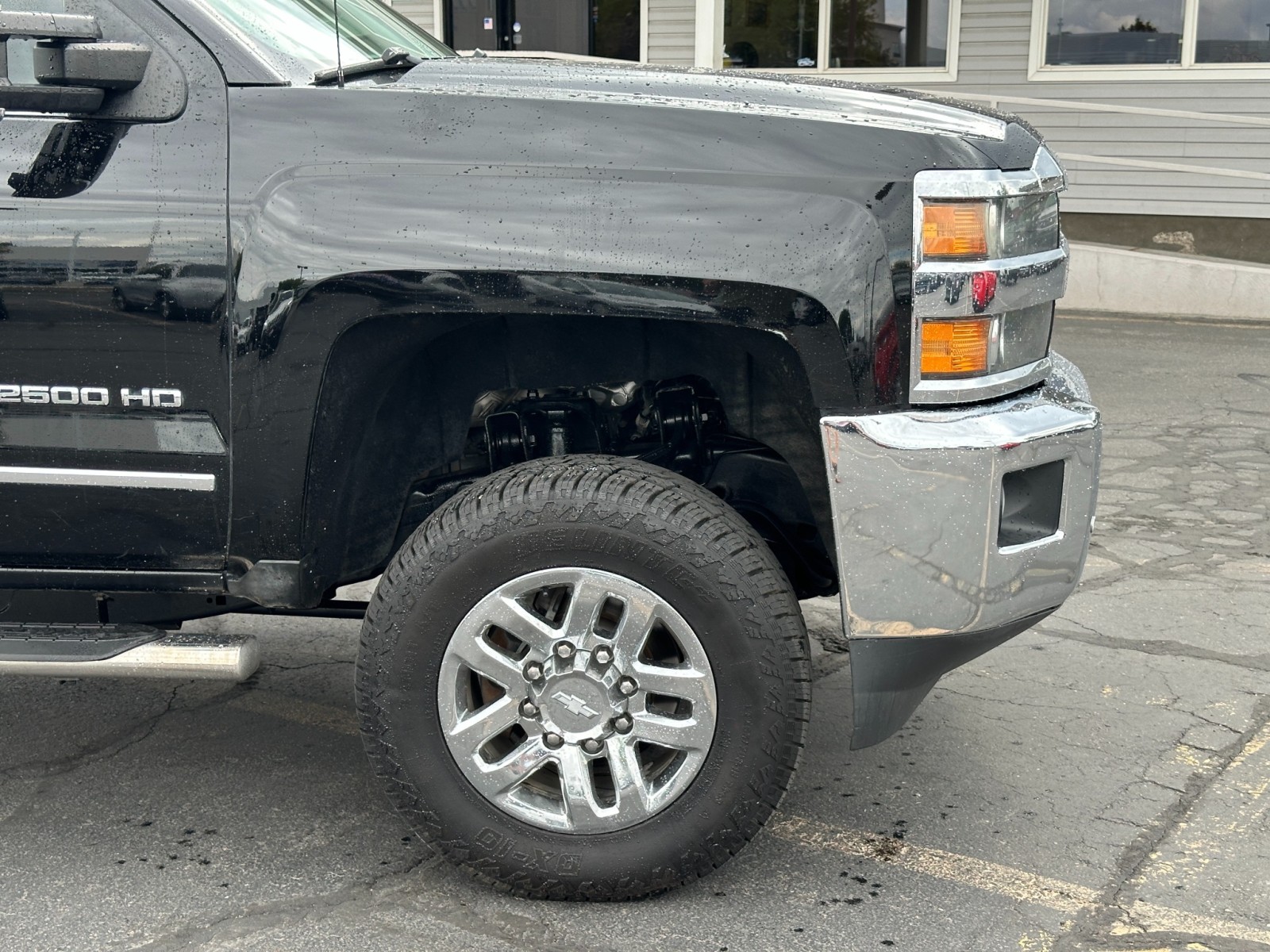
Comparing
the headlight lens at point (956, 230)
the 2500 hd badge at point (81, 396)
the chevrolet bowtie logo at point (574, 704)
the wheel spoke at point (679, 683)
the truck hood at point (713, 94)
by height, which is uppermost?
the truck hood at point (713, 94)

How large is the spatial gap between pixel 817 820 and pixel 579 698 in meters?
0.84

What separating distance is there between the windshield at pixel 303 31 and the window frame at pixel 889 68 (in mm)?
10348

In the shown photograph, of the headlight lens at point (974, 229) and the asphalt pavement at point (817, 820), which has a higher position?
the headlight lens at point (974, 229)

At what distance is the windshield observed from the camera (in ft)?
9.68

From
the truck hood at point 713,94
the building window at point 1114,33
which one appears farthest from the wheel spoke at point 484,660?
the building window at point 1114,33

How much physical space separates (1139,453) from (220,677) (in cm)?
551

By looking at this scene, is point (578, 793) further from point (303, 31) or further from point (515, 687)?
point (303, 31)

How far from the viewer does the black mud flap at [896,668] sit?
2.85 m

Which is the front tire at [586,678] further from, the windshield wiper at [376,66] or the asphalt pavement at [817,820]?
the windshield wiper at [376,66]

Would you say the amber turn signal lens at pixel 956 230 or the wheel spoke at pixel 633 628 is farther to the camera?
the wheel spoke at pixel 633 628

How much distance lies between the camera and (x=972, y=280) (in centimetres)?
275

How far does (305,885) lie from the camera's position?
3057 mm

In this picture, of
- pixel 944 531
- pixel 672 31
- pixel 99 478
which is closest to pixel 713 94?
pixel 944 531

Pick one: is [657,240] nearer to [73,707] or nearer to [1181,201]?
[73,707]
